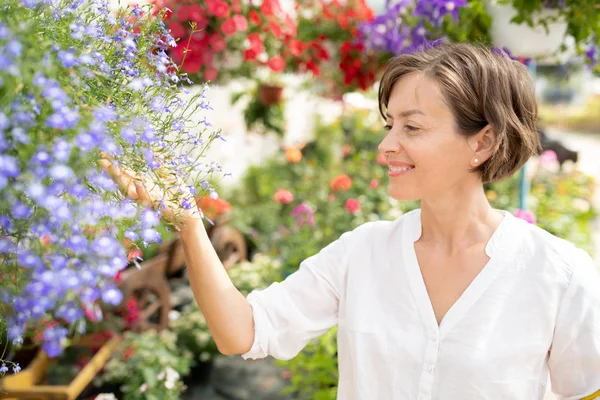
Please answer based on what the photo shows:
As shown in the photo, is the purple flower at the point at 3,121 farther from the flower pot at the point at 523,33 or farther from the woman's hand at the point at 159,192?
the flower pot at the point at 523,33

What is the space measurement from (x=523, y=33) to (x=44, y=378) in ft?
6.53

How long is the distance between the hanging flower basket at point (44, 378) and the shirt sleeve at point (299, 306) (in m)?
0.99

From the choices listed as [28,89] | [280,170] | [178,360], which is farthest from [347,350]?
[280,170]

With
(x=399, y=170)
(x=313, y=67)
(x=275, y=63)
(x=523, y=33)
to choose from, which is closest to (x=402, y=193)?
(x=399, y=170)

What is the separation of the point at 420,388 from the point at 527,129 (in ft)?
1.85

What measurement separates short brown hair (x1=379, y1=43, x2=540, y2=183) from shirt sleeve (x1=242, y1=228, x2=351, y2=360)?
36cm

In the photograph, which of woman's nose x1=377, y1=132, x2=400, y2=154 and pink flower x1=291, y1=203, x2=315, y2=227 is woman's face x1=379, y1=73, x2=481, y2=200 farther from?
pink flower x1=291, y1=203, x2=315, y2=227

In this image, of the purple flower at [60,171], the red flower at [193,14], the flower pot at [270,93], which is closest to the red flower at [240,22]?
the red flower at [193,14]

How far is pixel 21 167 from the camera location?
610 millimetres

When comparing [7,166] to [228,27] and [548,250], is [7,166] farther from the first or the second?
[228,27]

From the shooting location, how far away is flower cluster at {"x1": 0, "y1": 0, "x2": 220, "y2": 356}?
600 millimetres

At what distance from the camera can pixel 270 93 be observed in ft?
9.62

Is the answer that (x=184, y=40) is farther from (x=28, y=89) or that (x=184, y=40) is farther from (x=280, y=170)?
(x=280, y=170)

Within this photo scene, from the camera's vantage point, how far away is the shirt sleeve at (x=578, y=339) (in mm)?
1153
